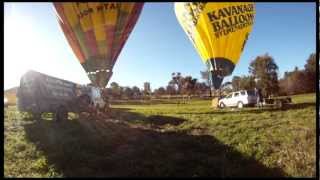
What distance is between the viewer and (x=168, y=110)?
13.7 meters

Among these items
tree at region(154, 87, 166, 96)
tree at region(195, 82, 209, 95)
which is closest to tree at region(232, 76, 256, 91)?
tree at region(195, 82, 209, 95)

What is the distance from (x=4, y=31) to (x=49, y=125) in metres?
3.02

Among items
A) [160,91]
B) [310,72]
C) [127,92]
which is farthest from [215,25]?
[310,72]

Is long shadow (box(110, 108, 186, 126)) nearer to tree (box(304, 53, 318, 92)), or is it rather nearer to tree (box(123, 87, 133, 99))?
tree (box(123, 87, 133, 99))

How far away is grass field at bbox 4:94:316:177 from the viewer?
37.1 ft

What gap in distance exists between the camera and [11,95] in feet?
37.7

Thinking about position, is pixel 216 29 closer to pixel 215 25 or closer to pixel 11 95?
pixel 215 25

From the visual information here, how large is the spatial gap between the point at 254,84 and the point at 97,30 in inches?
303

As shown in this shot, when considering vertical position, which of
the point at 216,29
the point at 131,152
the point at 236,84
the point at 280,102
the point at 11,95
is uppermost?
the point at 216,29

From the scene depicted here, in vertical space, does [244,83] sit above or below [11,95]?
above

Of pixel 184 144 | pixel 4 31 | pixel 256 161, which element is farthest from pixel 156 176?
pixel 4 31

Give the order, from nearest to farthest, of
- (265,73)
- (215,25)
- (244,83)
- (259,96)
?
(215,25), (265,73), (244,83), (259,96)

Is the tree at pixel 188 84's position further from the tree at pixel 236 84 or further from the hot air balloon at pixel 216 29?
the tree at pixel 236 84

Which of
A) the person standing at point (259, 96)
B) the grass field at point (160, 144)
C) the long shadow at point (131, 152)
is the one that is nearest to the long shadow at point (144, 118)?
the grass field at point (160, 144)
